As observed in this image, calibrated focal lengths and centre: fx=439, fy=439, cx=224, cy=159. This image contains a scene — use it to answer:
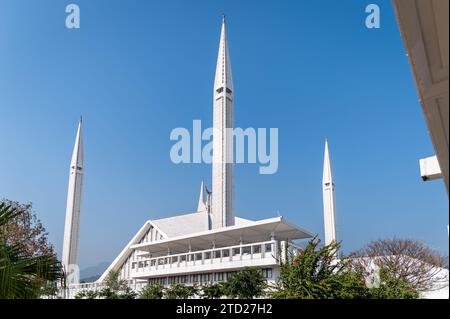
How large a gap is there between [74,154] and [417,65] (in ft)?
159

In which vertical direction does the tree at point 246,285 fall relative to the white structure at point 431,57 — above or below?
below

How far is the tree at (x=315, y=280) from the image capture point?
11.1 m

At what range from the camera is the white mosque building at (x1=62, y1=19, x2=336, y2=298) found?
26.2m

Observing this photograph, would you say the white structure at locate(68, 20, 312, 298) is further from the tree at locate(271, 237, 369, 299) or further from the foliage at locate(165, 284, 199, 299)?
the tree at locate(271, 237, 369, 299)

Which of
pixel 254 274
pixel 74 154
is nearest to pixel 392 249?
pixel 254 274

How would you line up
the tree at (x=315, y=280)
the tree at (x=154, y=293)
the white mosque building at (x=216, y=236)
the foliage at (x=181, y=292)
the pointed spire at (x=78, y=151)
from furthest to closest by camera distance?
the pointed spire at (x=78, y=151)
the white mosque building at (x=216, y=236)
the tree at (x=154, y=293)
the foliage at (x=181, y=292)
the tree at (x=315, y=280)

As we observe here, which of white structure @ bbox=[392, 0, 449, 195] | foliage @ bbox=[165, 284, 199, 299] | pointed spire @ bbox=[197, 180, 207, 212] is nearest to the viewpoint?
white structure @ bbox=[392, 0, 449, 195]

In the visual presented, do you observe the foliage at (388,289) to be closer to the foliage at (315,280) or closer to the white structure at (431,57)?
the foliage at (315,280)

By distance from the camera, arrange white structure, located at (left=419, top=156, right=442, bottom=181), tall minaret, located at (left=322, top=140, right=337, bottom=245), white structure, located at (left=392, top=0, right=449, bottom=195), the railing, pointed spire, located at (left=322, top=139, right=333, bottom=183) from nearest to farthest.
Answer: white structure, located at (left=392, top=0, right=449, bottom=195)
white structure, located at (left=419, top=156, right=442, bottom=181)
the railing
tall minaret, located at (left=322, top=140, right=337, bottom=245)
pointed spire, located at (left=322, top=139, right=333, bottom=183)

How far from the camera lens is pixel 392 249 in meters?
28.8

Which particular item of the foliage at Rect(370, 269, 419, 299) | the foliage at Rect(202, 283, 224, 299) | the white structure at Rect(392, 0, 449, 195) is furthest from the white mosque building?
the white structure at Rect(392, 0, 449, 195)

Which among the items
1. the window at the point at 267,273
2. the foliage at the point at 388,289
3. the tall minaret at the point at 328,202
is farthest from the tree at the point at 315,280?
the tall minaret at the point at 328,202

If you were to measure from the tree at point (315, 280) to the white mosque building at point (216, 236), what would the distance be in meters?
Result: 10.00
